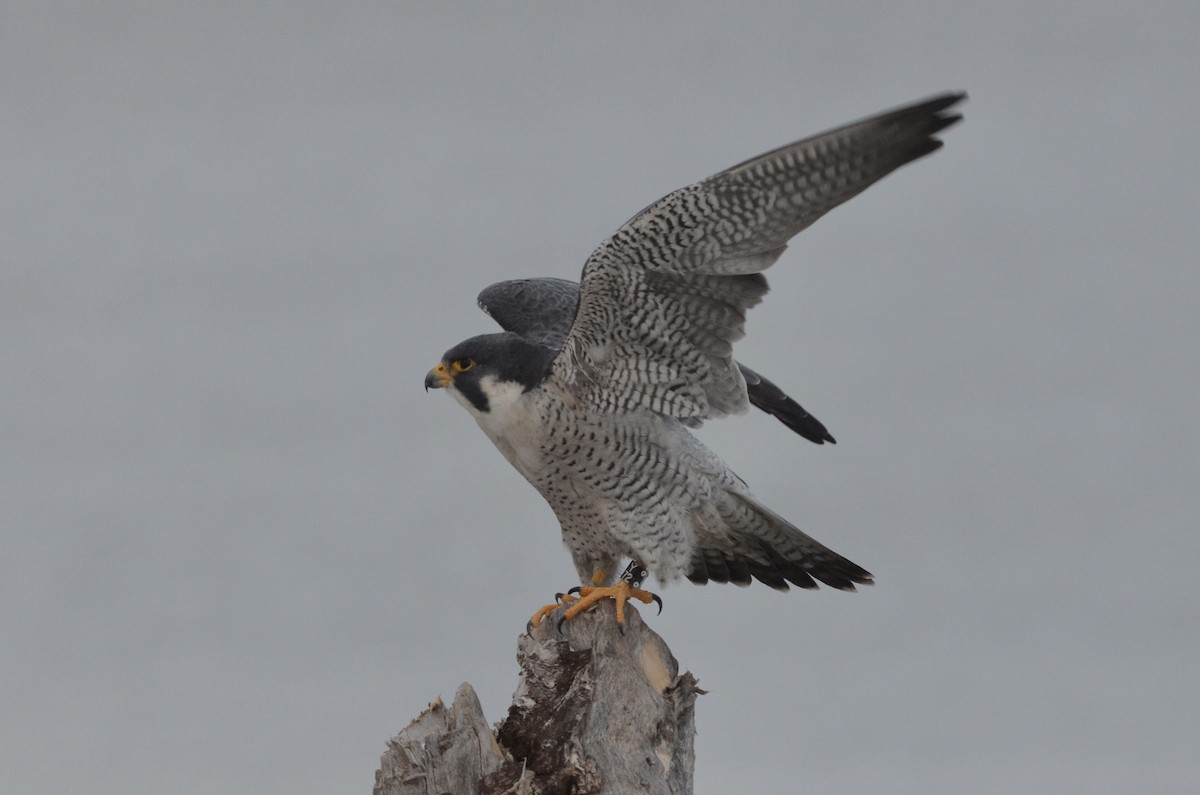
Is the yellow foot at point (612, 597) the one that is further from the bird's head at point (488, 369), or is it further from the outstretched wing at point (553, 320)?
→ the outstretched wing at point (553, 320)

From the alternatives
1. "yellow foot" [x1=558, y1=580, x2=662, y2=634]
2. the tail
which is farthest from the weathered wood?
the tail

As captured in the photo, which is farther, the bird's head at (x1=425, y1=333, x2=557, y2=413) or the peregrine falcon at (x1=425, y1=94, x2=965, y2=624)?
the bird's head at (x1=425, y1=333, x2=557, y2=413)

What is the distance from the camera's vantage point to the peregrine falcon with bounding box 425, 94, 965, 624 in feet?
18.8

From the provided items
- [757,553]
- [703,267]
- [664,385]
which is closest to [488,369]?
[664,385]

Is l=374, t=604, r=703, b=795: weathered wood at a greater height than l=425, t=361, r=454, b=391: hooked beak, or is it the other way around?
l=425, t=361, r=454, b=391: hooked beak

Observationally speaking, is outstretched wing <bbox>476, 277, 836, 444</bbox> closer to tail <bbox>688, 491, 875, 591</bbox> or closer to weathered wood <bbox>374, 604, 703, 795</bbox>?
tail <bbox>688, 491, 875, 591</bbox>

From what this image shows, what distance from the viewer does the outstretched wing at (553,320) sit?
7.14m

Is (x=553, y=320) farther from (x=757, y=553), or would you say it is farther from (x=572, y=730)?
(x=572, y=730)

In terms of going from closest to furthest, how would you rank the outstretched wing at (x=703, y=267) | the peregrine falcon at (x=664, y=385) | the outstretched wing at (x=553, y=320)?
1. the outstretched wing at (x=703, y=267)
2. the peregrine falcon at (x=664, y=385)
3. the outstretched wing at (x=553, y=320)

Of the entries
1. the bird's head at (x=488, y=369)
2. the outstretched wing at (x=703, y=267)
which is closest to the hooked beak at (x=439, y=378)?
the bird's head at (x=488, y=369)

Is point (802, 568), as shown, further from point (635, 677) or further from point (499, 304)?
point (499, 304)

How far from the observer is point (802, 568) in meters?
6.87

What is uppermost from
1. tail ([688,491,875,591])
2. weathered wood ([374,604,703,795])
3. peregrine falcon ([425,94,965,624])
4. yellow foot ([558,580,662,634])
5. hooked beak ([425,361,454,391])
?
hooked beak ([425,361,454,391])

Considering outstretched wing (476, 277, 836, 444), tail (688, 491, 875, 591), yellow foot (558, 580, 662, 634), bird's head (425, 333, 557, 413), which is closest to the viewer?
yellow foot (558, 580, 662, 634)
